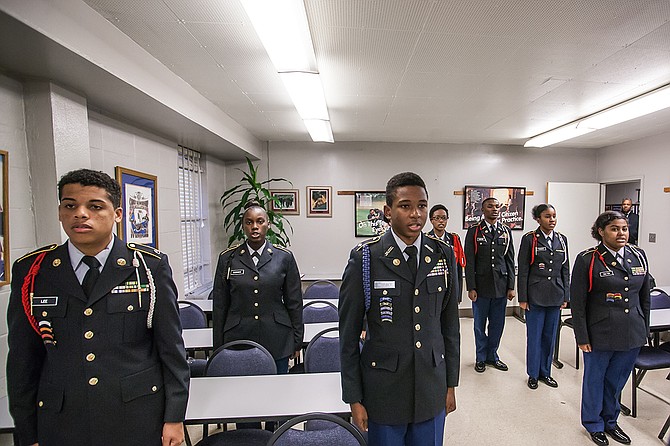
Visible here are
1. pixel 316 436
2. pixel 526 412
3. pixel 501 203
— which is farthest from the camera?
pixel 501 203

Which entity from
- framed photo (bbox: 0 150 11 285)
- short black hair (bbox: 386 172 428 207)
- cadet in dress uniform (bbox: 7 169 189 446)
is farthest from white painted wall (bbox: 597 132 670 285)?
framed photo (bbox: 0 150 11 285)

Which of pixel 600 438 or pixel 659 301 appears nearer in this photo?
pixel 600 438

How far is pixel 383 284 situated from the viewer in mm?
1483

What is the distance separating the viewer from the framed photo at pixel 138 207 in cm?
300

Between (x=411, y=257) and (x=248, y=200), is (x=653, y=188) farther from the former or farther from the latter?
(x=248, y=200)

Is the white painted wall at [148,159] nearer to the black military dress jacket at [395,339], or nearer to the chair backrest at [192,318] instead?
the chair backrest at [192,318]

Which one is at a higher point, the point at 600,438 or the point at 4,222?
the point at 4,222

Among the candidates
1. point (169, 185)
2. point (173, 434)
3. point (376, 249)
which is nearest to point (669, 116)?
point (376, 249)

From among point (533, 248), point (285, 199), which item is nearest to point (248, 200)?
point (285, 199)

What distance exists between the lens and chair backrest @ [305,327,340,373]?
2.15 m

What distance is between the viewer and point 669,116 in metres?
3.90

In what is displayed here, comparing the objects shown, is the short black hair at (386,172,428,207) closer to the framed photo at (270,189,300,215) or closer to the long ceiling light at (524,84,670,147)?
the long ceiling light at (524,84,670,147)

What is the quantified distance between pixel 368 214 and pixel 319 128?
77.0 inches

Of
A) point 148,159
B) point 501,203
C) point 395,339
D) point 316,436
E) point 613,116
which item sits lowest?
point 316,436
